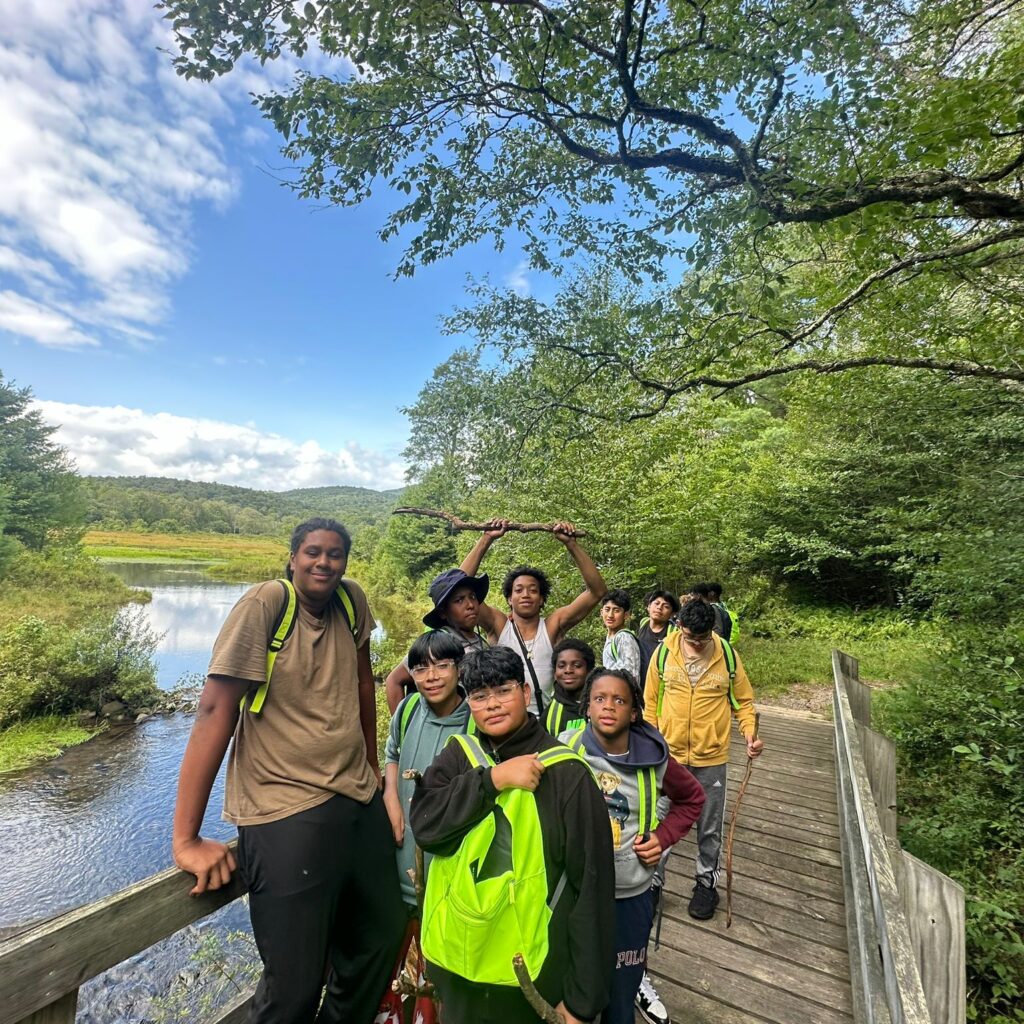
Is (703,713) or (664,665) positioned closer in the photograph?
(703,713)

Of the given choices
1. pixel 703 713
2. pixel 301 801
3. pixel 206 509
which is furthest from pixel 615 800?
pixel 206 509

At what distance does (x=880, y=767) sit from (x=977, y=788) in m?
1.76

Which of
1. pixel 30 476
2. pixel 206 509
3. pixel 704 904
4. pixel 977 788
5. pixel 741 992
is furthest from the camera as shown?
Answer: pixel 206 509

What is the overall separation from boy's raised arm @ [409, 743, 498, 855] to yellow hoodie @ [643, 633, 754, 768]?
7.26 feet

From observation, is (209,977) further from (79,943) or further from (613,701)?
(613,701)

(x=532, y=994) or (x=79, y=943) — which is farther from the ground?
(x=79, y=943)

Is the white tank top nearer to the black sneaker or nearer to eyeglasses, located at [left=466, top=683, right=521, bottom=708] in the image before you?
eyeglasses, located at [left=466, top=683, right=521, bottom=708]

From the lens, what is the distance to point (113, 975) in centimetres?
691

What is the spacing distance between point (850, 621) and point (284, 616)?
15344 millimetres

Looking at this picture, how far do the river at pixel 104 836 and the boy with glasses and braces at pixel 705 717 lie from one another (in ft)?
19.0

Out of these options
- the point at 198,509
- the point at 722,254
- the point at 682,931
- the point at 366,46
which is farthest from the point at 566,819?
the point at 198,509

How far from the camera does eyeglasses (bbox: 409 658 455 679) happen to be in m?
2.29

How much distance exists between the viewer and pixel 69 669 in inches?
598

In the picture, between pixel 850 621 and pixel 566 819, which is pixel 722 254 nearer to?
pixel 566 819
